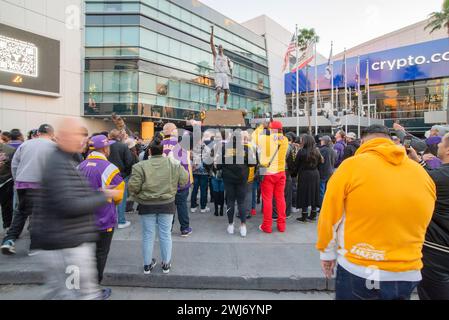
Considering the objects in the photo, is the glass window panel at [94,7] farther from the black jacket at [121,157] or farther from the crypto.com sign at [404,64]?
the crypto.com sign at [404,64]

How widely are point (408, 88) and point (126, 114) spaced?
31.0m

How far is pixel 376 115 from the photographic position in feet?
111

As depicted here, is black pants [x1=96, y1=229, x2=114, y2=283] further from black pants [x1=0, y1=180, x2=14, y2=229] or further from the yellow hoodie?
black pants [x1=0, y1=180, x2=14, y2=229]

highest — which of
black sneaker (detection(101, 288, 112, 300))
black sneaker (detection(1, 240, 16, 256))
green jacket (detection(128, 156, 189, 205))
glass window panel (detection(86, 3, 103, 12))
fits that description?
glass window panel (detection(86, 3, 103, 12))

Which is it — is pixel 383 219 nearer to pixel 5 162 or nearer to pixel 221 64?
pixel 5 162

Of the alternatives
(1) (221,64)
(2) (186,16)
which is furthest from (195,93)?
(1) (221,64)

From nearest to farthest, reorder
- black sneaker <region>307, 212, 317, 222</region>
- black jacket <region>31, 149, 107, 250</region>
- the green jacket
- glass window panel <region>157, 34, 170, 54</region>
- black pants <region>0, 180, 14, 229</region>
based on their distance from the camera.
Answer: black jacket <region>31, 149, 107, 250</region>
the green jacket
black pants <region>0, 180, 14, 229</region>
black sneaker <region>307, 212, 317, 222</region>
glass window panel <region>157, 34, 170, 54</region>

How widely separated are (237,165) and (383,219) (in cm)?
363

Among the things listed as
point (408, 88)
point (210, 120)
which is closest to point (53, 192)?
point (210, 120)

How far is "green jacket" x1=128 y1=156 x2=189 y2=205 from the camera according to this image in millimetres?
3623

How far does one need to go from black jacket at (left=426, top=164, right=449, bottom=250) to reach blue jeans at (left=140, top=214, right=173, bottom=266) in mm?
2946

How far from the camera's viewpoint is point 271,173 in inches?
215

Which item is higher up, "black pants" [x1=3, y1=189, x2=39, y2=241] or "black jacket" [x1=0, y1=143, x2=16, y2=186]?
"black jacket" [x1=0, y1=143, x2=16, y2=186]

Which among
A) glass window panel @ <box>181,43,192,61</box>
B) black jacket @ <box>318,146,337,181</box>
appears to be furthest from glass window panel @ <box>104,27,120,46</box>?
black jacket @ <box>318,146,337,181</box>
